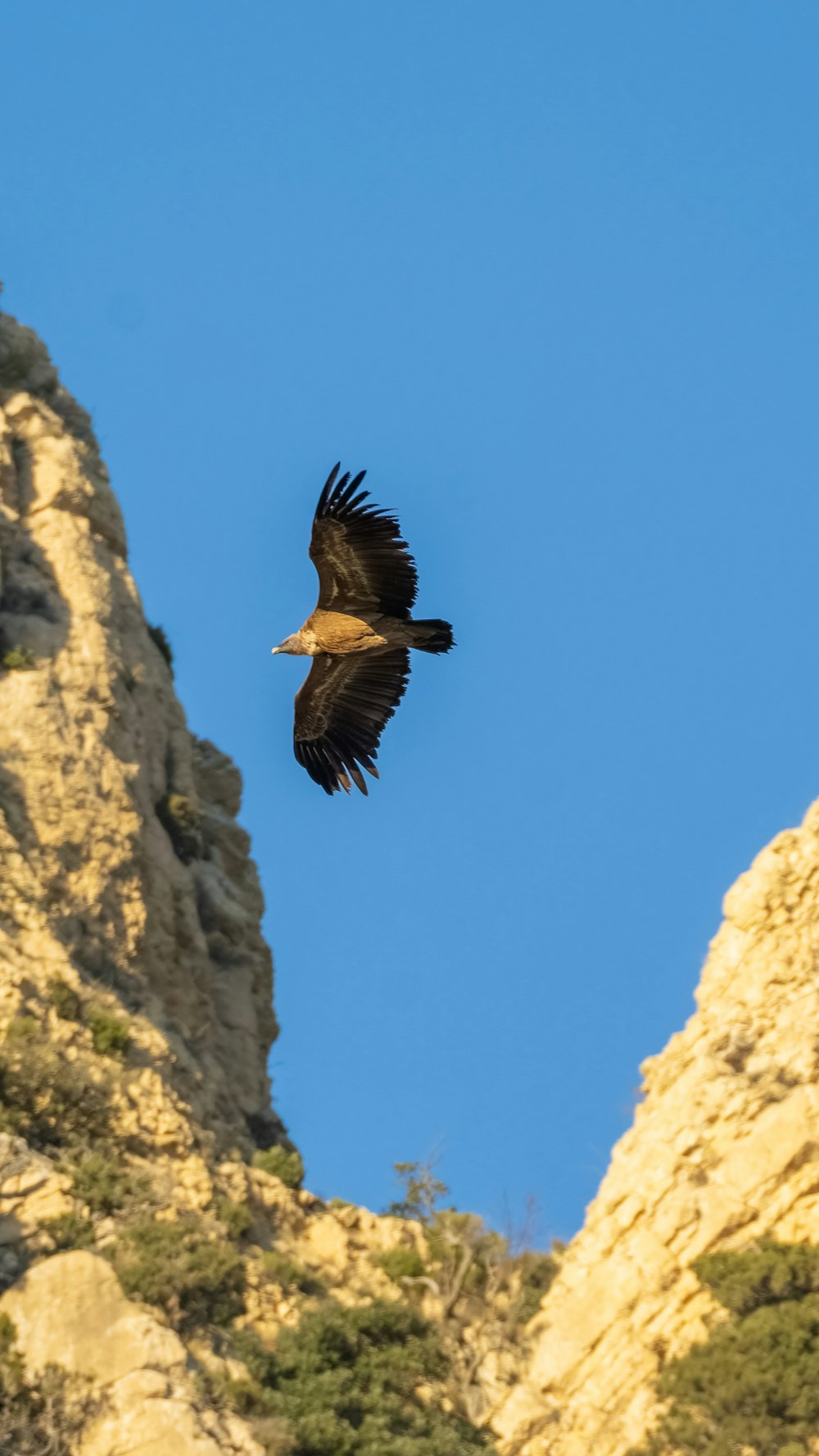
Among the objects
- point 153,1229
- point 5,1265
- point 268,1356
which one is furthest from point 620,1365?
point 5,1265

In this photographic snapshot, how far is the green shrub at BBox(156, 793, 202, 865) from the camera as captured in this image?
37.3 meters

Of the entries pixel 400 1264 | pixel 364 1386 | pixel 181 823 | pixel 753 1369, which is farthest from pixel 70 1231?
pixel 181 823

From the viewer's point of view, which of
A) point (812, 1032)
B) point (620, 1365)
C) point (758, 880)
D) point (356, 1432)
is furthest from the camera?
point (758, 880)

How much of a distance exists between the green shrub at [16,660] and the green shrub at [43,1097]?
7377 millimetres

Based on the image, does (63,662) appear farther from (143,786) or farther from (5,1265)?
(5,1265)

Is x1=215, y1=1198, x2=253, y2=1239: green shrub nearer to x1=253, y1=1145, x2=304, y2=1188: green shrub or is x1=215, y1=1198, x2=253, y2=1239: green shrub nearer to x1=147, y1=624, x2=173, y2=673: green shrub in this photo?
x1=253, y1=1145, x2=304, y2=1188: green shrub

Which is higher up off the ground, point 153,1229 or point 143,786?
point 143,786

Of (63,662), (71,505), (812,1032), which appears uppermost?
(71,505)

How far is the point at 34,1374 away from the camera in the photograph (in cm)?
2548

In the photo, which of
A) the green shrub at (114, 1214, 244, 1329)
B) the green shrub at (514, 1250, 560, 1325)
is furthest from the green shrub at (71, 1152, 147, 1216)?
the green shrub at (514, 1250, 560, 1325)

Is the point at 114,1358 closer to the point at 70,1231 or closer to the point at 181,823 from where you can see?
the point at 70,1231

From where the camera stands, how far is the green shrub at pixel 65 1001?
30.5 metres

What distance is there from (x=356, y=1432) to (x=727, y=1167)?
7.02 m

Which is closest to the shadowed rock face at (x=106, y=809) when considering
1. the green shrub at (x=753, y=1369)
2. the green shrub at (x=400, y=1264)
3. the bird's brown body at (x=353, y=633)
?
the green shrub at (x=400, y=1264)
